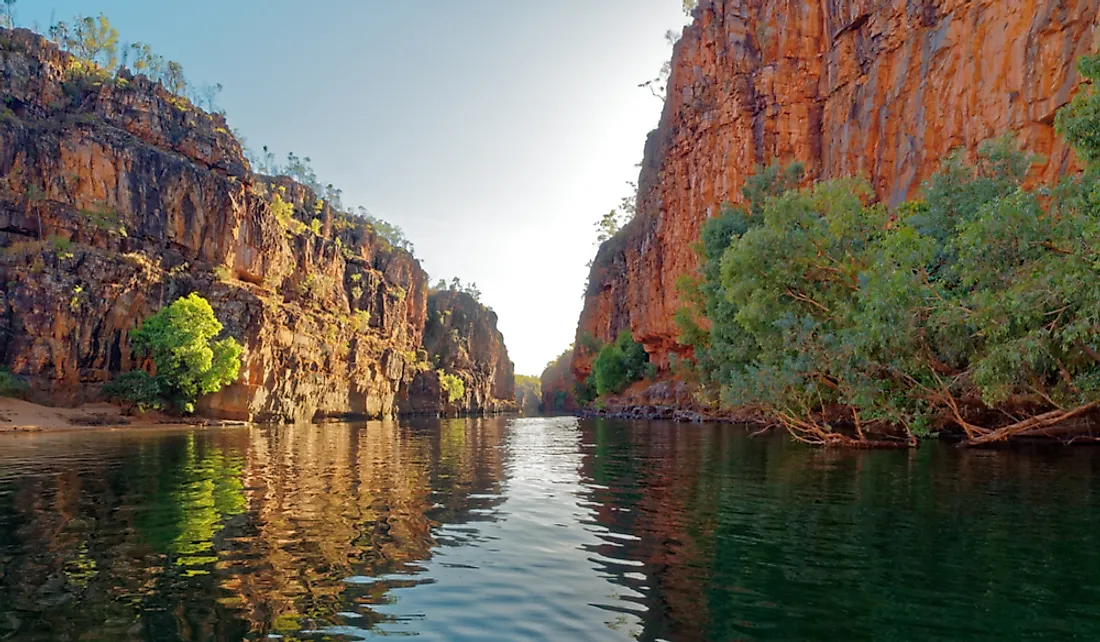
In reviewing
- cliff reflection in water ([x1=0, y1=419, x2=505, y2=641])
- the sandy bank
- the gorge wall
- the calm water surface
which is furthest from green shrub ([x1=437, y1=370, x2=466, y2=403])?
the calm water surface

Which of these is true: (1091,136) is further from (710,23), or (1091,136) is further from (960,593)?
(710,23)

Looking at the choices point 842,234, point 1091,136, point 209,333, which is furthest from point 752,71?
point 209,333

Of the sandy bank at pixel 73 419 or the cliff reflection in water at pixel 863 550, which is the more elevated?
the cliff reflection in water at pixel 863 550

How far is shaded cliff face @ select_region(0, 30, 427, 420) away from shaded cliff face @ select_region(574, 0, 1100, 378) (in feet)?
148

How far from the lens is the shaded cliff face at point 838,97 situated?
34.0m

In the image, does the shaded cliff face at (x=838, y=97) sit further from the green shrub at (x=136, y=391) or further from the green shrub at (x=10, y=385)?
the green shrub at (x=10, y=385)

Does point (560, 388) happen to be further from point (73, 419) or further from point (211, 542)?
point (211, 542)

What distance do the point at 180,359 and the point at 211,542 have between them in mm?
57548

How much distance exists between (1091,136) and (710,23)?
214 feet

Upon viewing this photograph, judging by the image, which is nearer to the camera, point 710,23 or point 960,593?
point 960,593

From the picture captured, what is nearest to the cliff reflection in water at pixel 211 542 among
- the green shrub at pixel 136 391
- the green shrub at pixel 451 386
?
the green shrub at pixel 136 391

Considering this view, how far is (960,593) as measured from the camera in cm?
731

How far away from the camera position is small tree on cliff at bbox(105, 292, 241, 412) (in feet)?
191

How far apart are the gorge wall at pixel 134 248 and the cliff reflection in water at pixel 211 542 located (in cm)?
4450
